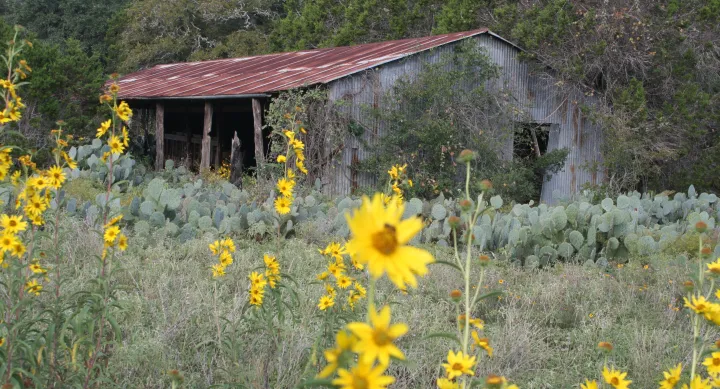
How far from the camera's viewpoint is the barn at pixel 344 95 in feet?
40.5

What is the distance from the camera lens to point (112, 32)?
27469mm

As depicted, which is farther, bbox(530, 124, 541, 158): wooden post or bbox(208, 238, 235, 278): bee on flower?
bbox(530, 124, 541, 158): wooden post

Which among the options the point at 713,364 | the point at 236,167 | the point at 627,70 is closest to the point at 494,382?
the point at 713,364

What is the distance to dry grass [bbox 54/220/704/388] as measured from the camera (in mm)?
3789

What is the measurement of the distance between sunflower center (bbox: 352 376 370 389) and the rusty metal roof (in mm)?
10451

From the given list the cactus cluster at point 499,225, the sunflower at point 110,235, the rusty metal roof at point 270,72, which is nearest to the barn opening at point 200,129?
the rusty metal roof at point 270,72

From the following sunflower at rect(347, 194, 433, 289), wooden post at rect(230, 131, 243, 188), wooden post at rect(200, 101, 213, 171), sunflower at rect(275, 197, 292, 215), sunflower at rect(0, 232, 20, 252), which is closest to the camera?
sunflower at rect(347, 194, 433, 289)

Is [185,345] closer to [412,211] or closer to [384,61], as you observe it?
[412,211]

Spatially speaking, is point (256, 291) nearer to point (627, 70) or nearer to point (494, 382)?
A: point (494, 382)

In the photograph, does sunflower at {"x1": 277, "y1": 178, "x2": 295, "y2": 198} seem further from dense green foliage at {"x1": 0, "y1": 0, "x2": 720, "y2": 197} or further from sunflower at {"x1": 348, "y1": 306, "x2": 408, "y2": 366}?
dense green foliage at {"x1": 0, "y1": 0, "x2": 720, "y2": 197}

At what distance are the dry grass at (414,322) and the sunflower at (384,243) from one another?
1882 mm

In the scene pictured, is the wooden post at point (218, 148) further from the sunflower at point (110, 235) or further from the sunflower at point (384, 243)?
the sunflower at point (384, 243)

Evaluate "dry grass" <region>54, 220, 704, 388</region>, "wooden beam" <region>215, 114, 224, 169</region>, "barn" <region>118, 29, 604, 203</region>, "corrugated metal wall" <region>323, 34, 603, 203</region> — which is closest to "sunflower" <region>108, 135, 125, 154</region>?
"dry grass" <region>54, 220, 704, 388</region>

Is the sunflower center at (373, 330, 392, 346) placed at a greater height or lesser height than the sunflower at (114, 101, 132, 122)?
lesser
